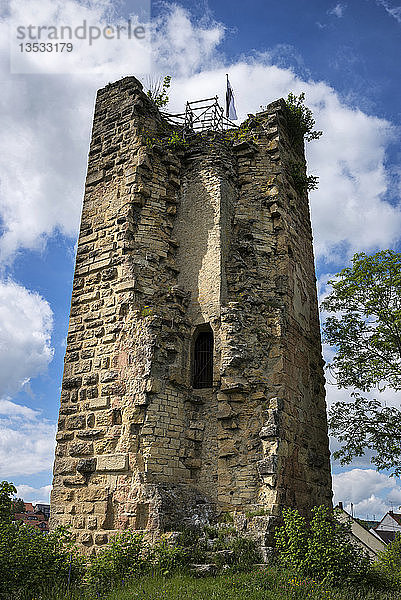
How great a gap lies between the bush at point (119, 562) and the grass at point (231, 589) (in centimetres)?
40

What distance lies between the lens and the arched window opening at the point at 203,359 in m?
11.6

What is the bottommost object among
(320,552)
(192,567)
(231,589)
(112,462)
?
(231,589)

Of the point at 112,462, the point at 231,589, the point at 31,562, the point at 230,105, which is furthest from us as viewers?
the point at 230,105

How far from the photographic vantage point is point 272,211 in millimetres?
12844

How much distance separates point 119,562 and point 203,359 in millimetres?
4316

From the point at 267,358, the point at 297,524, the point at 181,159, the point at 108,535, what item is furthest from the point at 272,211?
the point at 108,535

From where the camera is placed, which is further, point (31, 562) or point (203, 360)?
point (203, 360)

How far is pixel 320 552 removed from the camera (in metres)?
8.69

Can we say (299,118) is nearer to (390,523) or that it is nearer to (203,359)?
(203,359)

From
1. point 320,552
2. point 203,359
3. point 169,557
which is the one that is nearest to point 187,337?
point 203,359

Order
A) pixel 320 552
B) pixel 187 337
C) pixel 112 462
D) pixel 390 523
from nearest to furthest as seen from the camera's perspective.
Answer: pixel 320 552 < pixel 112 462 < pixel 187 337 < pixel 390 523

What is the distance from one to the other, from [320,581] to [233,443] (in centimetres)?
289

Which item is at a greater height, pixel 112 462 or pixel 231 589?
pixel 112 462

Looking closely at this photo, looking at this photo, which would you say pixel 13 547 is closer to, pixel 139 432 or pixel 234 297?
pixel 139 432
